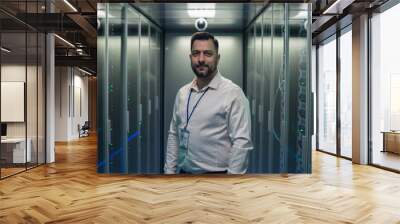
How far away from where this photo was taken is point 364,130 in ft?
27.6

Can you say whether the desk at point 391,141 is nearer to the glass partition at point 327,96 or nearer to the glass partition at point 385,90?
the glass partition at point 385,90

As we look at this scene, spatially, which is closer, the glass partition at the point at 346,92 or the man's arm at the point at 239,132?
the man's arm at the point at 239,132

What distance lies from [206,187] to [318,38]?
6.60 metres

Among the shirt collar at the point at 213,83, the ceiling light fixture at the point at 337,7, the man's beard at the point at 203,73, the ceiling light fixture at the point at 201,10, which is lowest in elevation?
the shirt collar at the point at 213,83

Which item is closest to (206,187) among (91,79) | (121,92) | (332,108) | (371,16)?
(121,92)

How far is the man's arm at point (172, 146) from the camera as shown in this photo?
6.41m

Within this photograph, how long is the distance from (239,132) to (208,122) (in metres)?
0.53

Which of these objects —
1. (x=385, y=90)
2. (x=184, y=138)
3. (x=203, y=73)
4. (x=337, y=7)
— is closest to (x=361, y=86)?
(x=385, y=90)

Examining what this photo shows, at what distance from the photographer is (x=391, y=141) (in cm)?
767

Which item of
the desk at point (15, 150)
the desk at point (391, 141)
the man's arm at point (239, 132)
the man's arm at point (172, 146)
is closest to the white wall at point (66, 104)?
the desk at point (15, 150)

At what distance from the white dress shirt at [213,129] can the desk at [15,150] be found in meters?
3.06

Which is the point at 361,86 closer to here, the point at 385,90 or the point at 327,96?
the point at 385,90

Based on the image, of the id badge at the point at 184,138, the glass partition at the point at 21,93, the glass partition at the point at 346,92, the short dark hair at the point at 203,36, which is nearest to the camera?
the id badge at the point at 184,138

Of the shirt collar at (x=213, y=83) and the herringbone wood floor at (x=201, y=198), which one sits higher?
the shirt collar at (x=213, y=83)
